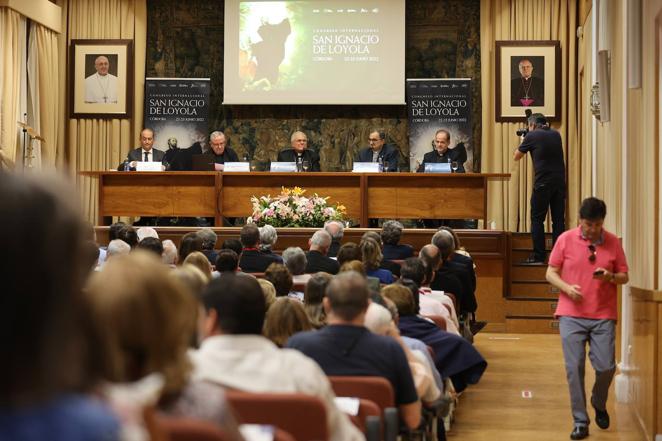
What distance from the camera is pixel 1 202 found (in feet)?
3.14

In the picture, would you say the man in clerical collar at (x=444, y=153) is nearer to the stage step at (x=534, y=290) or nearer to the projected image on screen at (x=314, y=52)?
the projected image on screen at (x=314, y=52)

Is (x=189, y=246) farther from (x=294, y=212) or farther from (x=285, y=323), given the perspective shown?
(x=294, y=212)

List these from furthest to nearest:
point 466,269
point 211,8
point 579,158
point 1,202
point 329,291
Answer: point 211,8, point 579,158, point 466,269, point 329,291, point 1,202

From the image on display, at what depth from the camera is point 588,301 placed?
20.7 feet

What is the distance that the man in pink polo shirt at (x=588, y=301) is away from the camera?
→ 20.6 ft

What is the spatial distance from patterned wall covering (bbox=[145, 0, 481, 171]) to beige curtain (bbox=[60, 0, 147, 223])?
0.84 ft

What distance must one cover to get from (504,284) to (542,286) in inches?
20.7

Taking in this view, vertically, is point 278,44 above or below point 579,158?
above

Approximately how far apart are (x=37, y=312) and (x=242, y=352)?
5.96 ft

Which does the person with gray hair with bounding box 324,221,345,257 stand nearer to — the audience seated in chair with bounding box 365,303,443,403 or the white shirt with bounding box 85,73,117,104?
the audience seated in chair with bounding box 365,303,443,403

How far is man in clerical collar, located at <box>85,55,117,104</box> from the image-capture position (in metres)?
15.0

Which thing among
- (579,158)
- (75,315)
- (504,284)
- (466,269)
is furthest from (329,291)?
(579,158)

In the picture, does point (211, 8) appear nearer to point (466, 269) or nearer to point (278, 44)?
point (278, 44)

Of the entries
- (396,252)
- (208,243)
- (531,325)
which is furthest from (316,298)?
(531,325)
